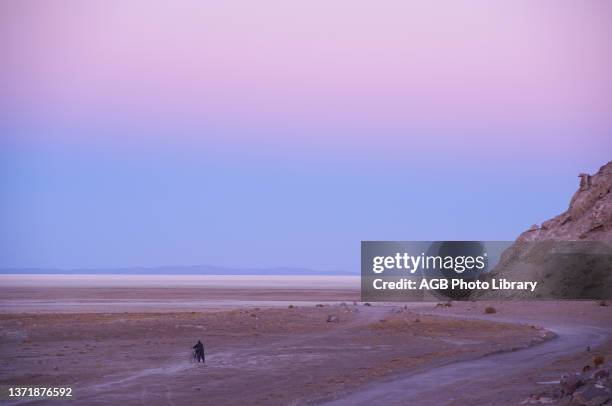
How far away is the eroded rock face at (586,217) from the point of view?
208 feet

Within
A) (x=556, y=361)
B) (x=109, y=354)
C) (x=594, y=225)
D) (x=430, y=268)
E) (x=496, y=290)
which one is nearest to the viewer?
(x=556, y=361)

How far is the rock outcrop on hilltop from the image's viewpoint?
6104 centimetres

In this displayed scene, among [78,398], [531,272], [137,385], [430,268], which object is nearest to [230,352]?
[137,385]

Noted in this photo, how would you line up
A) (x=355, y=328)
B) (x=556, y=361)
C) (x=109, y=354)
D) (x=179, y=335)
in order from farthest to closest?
1. (x=355, y=328)
2. (x=179, y=335)
3. (x=109, y=354)
4. (x=556, y=361)

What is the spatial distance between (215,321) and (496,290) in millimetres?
29979

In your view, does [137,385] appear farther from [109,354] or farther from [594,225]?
[594,225]

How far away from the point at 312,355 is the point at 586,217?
130 ft

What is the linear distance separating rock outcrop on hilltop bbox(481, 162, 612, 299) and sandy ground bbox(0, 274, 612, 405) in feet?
24.8

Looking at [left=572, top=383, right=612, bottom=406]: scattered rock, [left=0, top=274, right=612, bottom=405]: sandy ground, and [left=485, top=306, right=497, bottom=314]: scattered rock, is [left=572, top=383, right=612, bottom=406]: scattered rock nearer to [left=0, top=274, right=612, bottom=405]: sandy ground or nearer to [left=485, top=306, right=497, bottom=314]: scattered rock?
[left=0, top=274, right=612, bottom=405]: sandy ground


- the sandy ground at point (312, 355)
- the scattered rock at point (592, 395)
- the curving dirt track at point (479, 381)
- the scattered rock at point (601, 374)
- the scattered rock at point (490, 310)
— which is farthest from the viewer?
the scattered rock at point (490, 310)

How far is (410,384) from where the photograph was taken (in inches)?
970

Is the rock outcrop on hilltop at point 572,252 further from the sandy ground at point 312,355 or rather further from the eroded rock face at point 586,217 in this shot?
the sandy ground at point 312,355

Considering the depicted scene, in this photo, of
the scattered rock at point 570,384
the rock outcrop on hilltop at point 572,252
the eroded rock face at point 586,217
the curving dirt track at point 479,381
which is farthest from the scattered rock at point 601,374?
the eroded rock face at point 586,217

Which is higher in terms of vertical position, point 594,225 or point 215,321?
point 594,225
